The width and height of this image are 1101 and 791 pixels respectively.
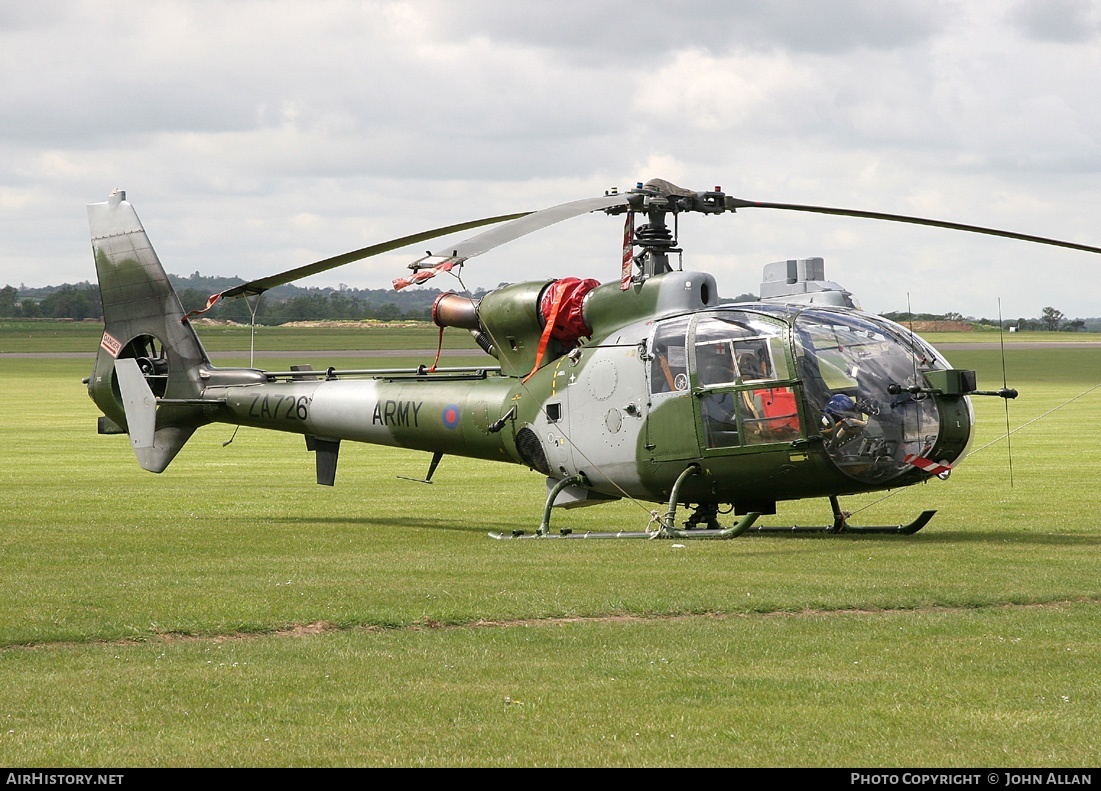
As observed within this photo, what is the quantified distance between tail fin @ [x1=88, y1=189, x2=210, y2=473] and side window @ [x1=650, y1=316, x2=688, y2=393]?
881 centimetres

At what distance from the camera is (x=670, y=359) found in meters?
18.1

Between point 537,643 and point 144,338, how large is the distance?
14156 mm

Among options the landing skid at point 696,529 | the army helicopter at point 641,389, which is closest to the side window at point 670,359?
the army helicopter at point 641,389

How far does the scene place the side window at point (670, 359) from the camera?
18.0 meters

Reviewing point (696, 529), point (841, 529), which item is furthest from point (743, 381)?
point (841, 529)

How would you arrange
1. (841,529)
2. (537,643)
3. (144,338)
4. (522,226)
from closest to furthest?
(537,643), (522,226), (841,529), (144,338)

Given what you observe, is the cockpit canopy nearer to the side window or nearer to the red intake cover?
the side window

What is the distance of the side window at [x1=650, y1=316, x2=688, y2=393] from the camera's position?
1800 centimetres

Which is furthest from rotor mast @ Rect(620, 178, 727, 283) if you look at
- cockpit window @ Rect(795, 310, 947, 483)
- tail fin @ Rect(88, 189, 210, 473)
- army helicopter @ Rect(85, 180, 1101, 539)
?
tail fin @ Rect(88, 189, 210, 473)

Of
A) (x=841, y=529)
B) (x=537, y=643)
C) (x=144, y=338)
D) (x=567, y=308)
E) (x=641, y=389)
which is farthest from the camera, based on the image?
(x=144, y=338)

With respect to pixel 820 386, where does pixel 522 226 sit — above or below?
above

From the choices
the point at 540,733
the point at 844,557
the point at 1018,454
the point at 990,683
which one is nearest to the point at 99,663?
the point at 540,733

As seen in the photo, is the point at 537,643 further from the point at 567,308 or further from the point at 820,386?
the point at 567,308
